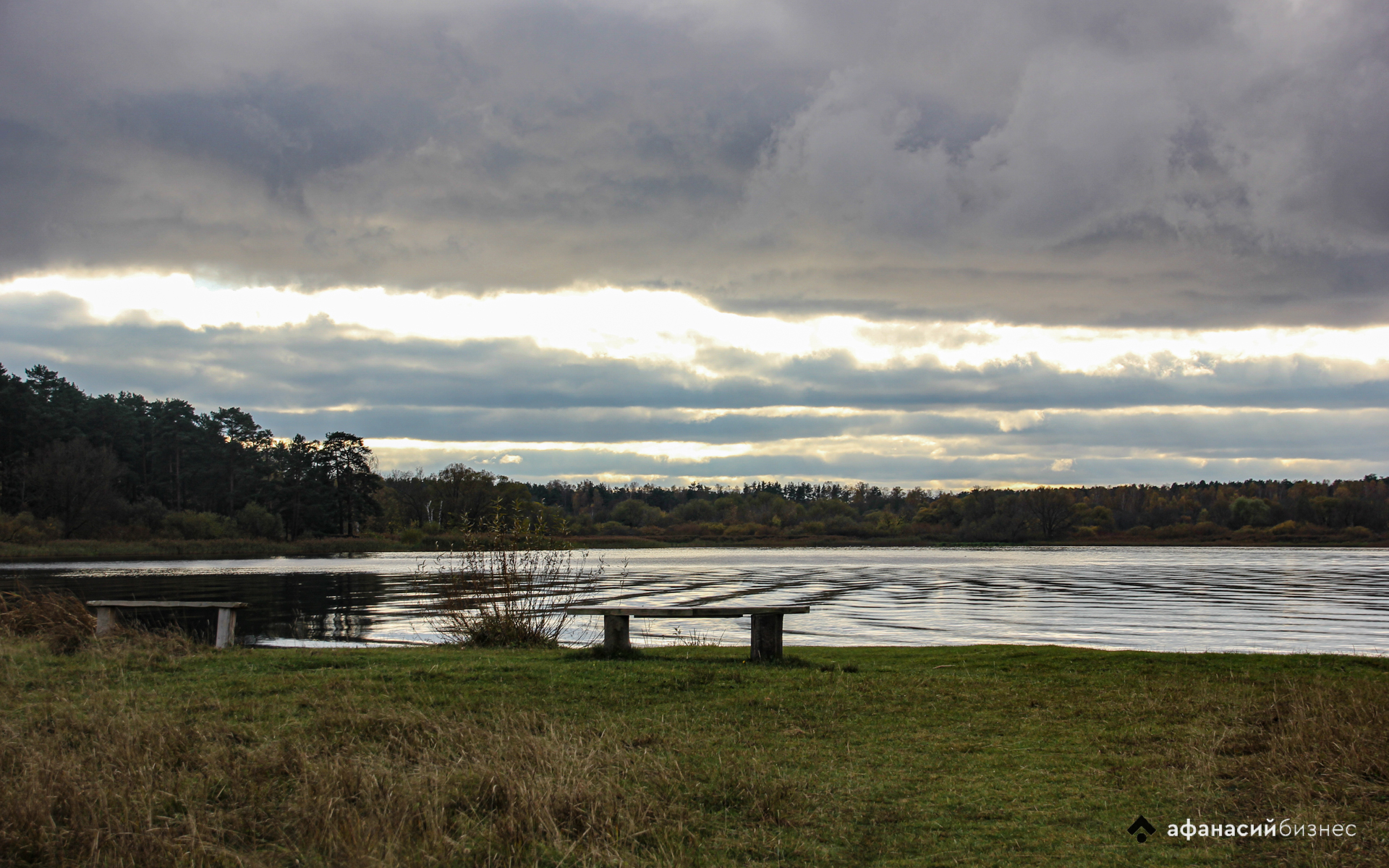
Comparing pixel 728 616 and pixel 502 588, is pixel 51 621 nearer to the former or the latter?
pixel 502 588

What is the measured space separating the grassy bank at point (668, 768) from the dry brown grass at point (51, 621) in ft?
12.9

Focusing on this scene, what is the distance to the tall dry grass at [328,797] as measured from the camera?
220 inches

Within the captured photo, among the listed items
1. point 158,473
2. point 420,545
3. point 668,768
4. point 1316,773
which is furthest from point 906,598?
point 158,473

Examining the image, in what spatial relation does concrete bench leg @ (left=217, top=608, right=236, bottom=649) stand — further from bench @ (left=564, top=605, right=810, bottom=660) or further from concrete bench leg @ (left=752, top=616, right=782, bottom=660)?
concrete bench leg @ (left=752, top=616, right=782, bottom=660)

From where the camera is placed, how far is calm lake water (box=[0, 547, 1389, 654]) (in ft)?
79.6

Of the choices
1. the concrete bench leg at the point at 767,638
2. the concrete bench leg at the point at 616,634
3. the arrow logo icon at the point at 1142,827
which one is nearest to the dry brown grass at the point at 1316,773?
the arrow logo icon at the point at 1142,827

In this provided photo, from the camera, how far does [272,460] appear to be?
126250 millimetres

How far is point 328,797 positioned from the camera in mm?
6211

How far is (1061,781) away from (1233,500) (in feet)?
598

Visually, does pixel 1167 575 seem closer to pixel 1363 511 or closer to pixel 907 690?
pixel 907 690

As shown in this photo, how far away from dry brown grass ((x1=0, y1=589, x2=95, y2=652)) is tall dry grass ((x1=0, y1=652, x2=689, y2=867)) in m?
8.61

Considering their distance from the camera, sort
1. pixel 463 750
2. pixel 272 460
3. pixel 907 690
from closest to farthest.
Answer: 1. pixel 463 750
2. pixel 907 690
3. pixel 272 460

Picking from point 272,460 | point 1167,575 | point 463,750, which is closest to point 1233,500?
point 1167,575

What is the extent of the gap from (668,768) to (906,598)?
3277 centimetres
